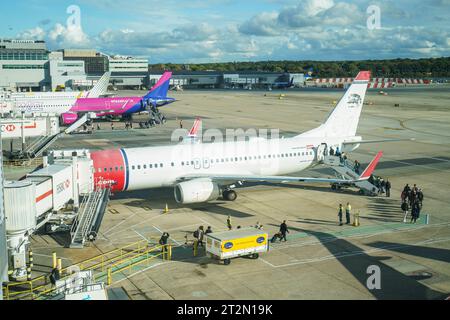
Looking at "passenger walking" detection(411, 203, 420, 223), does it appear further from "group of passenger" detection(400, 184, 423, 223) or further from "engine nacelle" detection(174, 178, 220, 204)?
"engine nacelle" detection(174, 178, 220, 204)

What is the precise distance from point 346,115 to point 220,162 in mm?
14353

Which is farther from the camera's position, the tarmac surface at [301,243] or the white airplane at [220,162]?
the white airplane at [220,162]

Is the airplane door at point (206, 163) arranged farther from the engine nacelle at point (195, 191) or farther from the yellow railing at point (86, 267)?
the yellow railing at point (86, 267)

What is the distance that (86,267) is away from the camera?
2425 centimetres

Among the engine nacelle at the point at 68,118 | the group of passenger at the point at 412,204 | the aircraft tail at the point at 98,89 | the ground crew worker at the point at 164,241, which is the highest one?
the aircraft tail at the point at 98,89

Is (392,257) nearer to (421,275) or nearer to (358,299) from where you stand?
(421,275)

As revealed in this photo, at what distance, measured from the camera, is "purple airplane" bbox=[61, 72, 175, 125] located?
292ft

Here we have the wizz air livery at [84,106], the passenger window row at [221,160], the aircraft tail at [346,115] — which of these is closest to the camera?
the passenger window row at [221,160]

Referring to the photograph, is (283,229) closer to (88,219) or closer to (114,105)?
(88,219)

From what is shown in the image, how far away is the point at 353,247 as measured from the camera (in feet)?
89.0

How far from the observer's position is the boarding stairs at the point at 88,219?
27641mm

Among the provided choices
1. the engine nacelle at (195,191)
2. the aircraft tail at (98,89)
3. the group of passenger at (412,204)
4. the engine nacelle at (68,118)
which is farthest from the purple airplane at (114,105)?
the group of passenger at (412,204)

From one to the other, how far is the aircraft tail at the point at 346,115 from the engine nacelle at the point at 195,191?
13778 millimetres

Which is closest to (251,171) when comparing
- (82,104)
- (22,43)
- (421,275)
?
(421,275)
